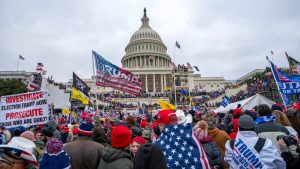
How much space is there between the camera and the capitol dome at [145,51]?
334 feet

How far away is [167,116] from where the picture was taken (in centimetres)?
414

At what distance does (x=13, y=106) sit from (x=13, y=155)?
6255 mm

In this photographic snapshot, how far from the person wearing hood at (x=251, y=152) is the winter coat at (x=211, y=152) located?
0.75 metres

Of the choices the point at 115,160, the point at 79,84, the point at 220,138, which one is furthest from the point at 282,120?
the point at 79,84

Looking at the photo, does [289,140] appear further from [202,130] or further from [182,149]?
[202,130]

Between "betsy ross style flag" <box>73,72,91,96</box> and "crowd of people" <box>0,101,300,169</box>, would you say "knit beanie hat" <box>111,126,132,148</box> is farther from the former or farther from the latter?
"betsy ross style flag" <box>73,72,91,96</box>

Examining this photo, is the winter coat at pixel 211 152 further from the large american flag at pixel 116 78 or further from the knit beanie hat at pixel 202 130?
the large american flag at pixel 116 78

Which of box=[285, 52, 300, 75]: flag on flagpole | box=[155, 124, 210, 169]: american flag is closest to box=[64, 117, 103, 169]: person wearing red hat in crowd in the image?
box=[155, 124, 210, 169]: american flag

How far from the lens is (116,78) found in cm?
1450

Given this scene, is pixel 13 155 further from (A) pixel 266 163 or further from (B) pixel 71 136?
(B) pixel 71 136

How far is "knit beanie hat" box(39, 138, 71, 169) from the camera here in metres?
3.41

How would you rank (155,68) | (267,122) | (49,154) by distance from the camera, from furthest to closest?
(155,68) → (267,122) → (49,154)

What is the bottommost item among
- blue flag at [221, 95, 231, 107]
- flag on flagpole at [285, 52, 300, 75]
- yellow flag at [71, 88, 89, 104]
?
blue flag at [221, 95, 231, 107]

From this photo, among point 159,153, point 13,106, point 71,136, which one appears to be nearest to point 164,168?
point 159,153
